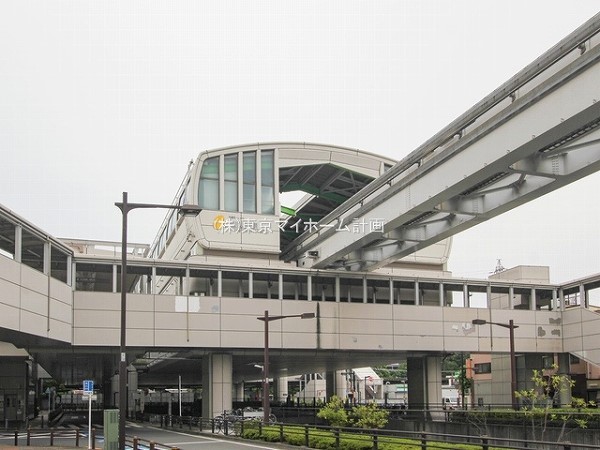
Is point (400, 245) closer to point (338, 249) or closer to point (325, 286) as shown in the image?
point (338, 249)

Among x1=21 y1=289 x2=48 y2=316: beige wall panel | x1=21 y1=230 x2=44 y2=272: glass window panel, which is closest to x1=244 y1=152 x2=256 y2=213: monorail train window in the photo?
x1=21 y1=230 x2=44 y2=272: glass window panel

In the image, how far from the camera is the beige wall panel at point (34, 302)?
30742 millimetres

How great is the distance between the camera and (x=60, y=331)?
124 ft

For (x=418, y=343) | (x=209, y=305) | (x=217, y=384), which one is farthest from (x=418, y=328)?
(x=209, y=305)

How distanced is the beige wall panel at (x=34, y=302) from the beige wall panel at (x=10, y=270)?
0.91 m

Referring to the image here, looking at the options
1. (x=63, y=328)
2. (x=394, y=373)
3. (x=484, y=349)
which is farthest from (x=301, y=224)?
(x=394, y=373)

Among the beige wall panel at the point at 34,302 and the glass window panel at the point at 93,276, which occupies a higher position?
the glass window panel at the point at 93,276

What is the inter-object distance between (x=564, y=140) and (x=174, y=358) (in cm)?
3625

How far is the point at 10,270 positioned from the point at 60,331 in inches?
366

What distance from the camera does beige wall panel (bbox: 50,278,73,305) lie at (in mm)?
35750

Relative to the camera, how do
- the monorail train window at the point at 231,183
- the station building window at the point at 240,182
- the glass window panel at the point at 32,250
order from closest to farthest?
1. the glass window panel at the point at 32,250
2. the station building window at the point at 240,182
3. the monorail train window at the point at 231,183

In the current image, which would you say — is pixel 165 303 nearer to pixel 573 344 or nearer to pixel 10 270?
pixel 10 270

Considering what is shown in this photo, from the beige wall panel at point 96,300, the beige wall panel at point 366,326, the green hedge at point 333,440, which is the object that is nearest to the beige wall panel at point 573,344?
the beige wall panel at point 366,326

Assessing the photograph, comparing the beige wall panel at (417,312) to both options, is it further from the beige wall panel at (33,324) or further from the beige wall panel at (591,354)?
the beige wall panel at (33,324)
